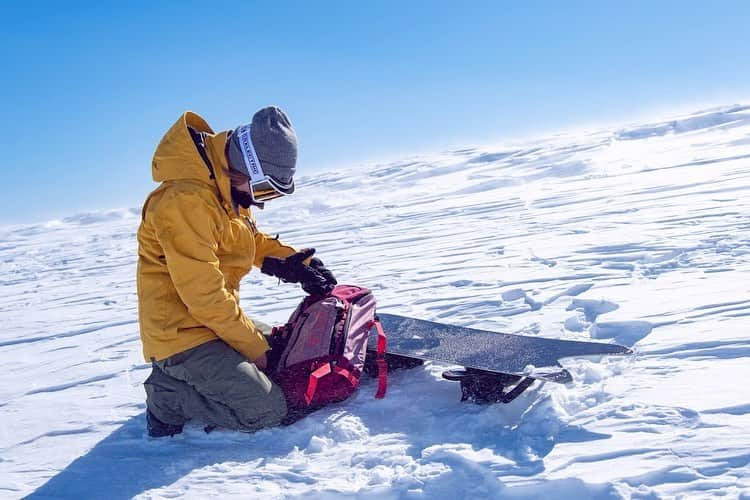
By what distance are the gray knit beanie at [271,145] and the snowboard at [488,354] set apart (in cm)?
115

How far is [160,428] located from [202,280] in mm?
800

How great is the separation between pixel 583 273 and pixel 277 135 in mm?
3128

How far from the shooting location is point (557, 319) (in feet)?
12.1

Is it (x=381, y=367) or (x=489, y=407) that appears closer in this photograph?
(x=489, y=407)

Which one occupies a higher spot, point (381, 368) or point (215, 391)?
point (215, 391)

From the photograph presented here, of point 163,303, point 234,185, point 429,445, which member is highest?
point 234,185

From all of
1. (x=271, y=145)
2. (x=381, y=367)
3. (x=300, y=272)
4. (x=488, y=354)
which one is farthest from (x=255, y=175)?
(x=488, y=354)

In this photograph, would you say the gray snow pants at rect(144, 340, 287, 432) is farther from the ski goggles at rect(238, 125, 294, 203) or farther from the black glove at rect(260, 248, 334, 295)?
the ski goggles at rect(238, 125, 294, 203)

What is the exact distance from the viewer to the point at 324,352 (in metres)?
2.84

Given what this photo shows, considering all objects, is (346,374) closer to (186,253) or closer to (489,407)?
(489,407)

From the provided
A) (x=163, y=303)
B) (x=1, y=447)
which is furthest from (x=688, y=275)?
(x=1, y=447)

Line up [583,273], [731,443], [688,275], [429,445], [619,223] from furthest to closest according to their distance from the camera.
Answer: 1. [619,223]
2. [583,273]
3. [688,275]
4. [429,445]
5. [731,443]

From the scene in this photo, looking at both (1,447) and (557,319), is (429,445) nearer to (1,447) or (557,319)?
(557,319)

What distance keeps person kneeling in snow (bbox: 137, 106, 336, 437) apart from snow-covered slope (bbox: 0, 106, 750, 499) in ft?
0.56
